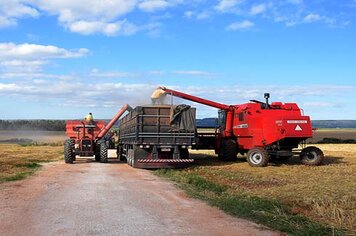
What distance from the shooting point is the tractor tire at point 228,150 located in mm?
26172

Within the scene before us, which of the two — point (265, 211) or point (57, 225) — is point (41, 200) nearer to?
point (57, 225)

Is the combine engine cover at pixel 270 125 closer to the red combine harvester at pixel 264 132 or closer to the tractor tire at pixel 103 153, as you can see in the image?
the red combine harvester at pixel 264 132

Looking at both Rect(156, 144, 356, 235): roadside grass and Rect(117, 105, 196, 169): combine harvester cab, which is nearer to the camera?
Rect(156, 144, 356, 235): roadside grass

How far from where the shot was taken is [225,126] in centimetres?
2706

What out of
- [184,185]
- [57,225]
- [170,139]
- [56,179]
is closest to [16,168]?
[56,179]

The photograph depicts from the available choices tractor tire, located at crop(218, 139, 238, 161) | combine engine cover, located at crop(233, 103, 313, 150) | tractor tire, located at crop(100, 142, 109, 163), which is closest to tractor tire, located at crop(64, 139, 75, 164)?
tractor tire, located at crop(100, 142, 109, 163)

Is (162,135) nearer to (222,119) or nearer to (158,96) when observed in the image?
(158,96)

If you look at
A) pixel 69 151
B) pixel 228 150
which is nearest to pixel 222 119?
pixel 228 150

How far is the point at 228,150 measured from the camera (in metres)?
26.2

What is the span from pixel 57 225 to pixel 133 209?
7.59ft

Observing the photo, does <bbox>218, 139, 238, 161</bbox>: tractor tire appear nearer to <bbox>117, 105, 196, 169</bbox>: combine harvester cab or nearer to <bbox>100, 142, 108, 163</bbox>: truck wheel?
<bbox>117, 105, 196, 169</bbox>: combine harvester cab

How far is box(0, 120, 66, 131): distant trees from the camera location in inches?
5748

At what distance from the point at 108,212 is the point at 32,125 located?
14566 cm

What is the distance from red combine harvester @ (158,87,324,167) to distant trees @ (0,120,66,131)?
402 feet
